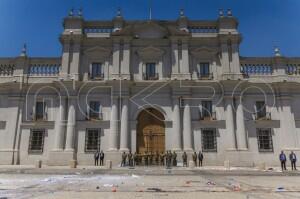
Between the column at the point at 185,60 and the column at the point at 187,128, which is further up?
the column at the point at 185,60

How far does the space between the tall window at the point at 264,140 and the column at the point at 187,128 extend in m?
6.62

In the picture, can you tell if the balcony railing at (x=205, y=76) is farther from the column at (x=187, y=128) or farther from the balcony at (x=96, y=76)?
the balcony at (x=96, y=76)

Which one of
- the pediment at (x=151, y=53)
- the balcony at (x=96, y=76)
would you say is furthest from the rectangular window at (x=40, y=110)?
the pediment at (x=151, y=53)

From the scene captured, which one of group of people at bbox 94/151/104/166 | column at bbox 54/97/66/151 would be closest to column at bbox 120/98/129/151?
group of people at bbox 94/151/104/166

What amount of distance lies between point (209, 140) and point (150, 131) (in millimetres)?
5650

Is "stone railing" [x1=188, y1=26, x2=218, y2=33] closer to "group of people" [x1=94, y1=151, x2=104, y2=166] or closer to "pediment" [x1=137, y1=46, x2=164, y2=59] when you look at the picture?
"pediment" [x1=137, y1=46, x2=164, y2=59]

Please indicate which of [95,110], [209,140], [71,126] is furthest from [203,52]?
[71,126]

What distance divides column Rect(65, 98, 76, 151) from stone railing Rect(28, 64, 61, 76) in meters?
3.92

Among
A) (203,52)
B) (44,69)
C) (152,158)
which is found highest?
(203,52)

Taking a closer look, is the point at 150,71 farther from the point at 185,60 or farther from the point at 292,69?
the point at 292,69

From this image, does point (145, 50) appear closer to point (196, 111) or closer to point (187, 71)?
point (187, 71)

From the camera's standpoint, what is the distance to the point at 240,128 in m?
27.4

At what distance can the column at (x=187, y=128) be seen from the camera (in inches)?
1063

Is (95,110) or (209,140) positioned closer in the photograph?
(209,140)
